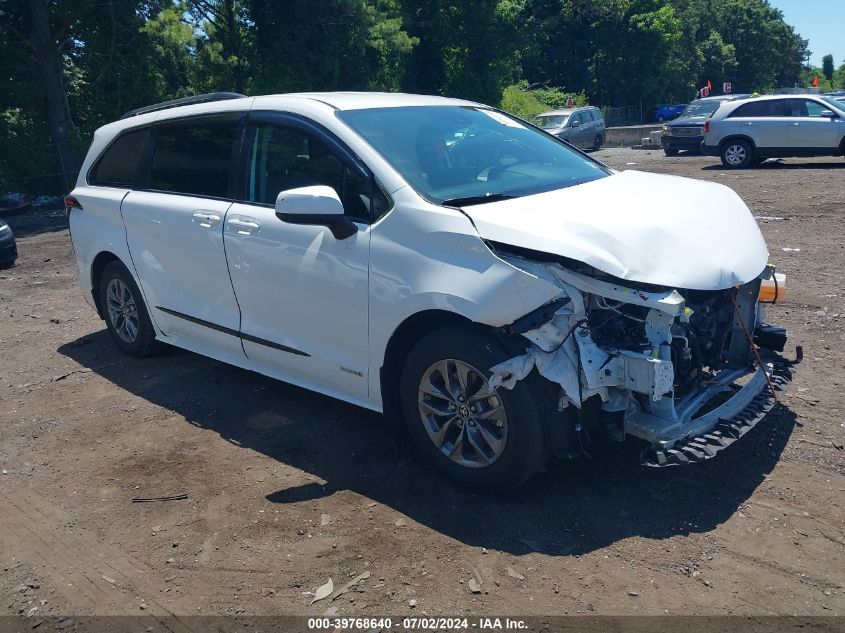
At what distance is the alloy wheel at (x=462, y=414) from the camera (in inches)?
149

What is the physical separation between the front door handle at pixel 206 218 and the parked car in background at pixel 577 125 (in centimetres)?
2432

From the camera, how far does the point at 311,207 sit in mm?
4020

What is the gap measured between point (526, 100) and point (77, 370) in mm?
36718

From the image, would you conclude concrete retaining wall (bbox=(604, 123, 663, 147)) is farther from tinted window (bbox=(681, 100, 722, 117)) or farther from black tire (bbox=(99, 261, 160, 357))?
black tire (bbox=(99, 261, 160, 357))

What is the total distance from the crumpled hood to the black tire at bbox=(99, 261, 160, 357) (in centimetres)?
318

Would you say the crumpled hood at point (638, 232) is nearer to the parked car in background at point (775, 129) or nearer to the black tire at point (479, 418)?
the black tire at point (479, 418)

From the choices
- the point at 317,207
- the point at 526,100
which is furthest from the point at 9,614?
the point at 526,100

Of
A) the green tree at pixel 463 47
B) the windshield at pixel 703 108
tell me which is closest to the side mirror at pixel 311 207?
the windshield at pixel 703 108

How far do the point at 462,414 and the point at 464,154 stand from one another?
157cm

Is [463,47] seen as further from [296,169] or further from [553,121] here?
[296,169]

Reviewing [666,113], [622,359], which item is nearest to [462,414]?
[622,359]

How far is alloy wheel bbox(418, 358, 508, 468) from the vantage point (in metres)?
3.77

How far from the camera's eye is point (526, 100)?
1583 inches

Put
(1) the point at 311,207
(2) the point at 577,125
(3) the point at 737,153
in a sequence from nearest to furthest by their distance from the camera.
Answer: (1) the point at 311,207 < (3) the point at 737,153 < (2) the point at 577,125
